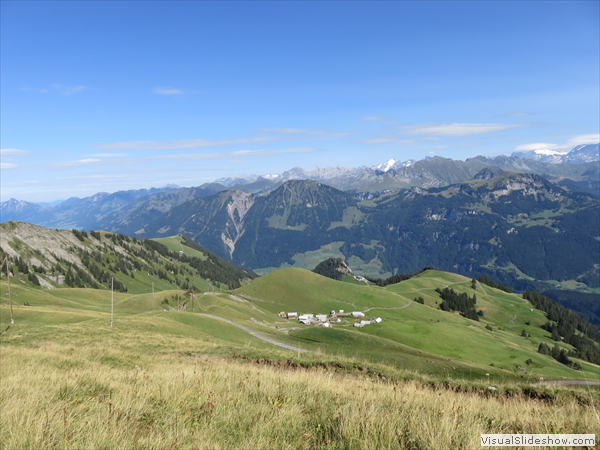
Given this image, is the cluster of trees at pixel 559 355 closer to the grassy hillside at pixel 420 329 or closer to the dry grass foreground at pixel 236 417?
the grassy hillside at pixel 420 329

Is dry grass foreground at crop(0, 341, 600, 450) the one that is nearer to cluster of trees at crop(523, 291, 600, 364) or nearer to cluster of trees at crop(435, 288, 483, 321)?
cluster of trees at crop(523, 291, 600, 364)

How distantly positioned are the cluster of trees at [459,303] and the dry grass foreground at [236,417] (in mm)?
163459

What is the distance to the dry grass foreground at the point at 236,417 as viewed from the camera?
194 inches

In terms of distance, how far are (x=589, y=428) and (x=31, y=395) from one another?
10.5 meters

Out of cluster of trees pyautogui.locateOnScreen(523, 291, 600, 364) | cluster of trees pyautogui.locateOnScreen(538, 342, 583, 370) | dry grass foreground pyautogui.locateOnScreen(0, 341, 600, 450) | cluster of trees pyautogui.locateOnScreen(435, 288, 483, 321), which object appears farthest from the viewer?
cluster of trees pyautogui.locateOnScreen(435, 288, 483, 321)

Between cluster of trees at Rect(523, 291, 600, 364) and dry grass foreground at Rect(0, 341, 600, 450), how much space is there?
159 meters

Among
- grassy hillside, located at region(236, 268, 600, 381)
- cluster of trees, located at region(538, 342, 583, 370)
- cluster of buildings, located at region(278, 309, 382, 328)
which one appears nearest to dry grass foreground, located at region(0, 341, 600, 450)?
grassy hillside, located at region(236, 268, 600, 381)

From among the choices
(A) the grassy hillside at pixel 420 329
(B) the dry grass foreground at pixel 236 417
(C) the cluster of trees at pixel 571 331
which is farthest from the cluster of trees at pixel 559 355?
(B) the dry grass foreground at pixel 236 417

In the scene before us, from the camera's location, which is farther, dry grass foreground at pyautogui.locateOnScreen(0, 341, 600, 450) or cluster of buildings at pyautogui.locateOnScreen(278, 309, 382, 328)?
cluster of buildings at pyautogui.locateOnScreen(278, 309, 382, 328)

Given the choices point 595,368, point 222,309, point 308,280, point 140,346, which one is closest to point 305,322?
point 222,309

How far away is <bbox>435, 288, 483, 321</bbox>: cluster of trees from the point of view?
154m

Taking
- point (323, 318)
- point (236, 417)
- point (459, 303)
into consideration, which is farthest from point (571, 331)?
point (236, 417)

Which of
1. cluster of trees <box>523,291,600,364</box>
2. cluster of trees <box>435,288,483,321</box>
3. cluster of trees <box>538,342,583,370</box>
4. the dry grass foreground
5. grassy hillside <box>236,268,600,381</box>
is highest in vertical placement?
Answer: the dry grass foreground

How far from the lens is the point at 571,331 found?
16125cm
